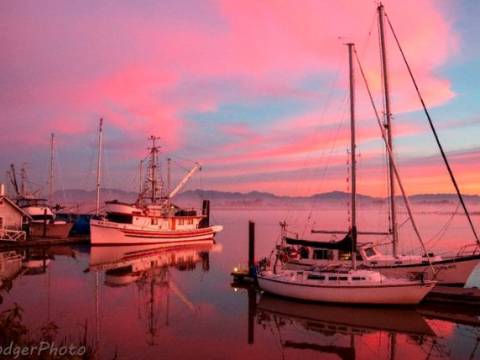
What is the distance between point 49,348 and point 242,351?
893 cm

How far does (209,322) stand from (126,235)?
129 ft

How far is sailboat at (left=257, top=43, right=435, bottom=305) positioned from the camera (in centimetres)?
2431

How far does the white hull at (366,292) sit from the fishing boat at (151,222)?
123ft

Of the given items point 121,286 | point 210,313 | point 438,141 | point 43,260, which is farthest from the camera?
point 43,260

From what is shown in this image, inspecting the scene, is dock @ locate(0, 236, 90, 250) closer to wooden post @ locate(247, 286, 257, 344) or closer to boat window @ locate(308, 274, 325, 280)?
wooden post @ locate(247, 286, 257, 344)

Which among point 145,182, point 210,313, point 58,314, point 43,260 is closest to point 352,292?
point 210,313

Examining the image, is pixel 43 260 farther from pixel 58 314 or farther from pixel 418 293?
pixel 418 293

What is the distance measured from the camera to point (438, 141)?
2672 centimetres

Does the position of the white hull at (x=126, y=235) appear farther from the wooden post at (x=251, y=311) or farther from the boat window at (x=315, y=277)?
the boat window at (x=315, y=277)

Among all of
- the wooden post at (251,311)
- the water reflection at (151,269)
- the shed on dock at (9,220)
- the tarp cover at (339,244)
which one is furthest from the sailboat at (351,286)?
the shed on dock at (9,220)

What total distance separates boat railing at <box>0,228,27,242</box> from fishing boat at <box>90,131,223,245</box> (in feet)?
26.5

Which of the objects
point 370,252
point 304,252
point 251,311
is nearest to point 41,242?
point 304,252

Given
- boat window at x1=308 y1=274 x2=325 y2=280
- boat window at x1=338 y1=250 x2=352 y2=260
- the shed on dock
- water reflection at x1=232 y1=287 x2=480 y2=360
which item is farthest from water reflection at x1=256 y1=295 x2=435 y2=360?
the shed on dock

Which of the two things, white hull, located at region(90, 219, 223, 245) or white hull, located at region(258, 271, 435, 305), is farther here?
white hull, located at region(90, 219, 223, 245)
